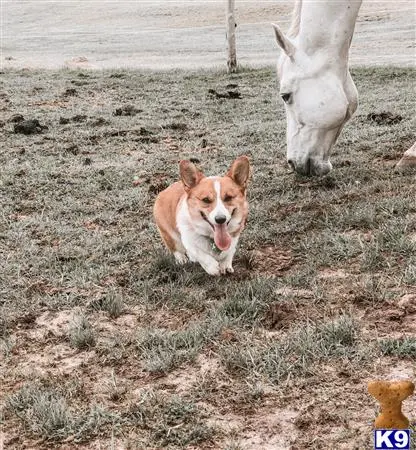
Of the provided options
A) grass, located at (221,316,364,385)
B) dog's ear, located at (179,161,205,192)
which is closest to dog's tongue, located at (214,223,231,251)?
dog's ear, located at (179,161,205,192)

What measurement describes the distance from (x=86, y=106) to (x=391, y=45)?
15244mm

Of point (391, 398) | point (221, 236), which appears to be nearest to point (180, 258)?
point (221, 236)

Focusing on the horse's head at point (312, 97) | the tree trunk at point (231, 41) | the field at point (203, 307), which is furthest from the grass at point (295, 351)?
the tree trunk at point (231, 41)

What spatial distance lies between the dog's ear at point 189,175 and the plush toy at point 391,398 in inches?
105

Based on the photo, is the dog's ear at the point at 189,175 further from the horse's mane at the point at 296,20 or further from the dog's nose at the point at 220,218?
the horse's mane at the point at 296,20

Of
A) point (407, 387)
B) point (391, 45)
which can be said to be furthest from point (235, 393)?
point (391, 45)

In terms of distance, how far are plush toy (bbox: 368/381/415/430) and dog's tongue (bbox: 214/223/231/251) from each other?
7.88ft

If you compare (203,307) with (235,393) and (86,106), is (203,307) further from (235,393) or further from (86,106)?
(86,106)

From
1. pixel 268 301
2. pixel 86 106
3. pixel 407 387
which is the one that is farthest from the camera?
pixel 86 106

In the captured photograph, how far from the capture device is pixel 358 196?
5.93 metres

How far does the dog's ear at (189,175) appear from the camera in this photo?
427cm

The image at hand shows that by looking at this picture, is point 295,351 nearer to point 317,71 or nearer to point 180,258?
point 180,258

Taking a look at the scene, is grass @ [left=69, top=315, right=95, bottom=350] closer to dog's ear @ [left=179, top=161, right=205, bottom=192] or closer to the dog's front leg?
the dog's front leg

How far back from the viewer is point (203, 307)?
404 cm
